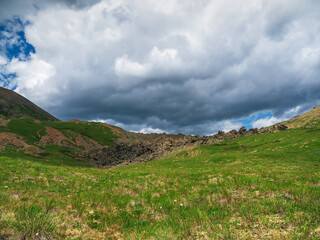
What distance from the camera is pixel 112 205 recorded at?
10.5 m

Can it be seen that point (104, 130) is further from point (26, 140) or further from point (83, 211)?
point (83, 211)

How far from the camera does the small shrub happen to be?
21.0 feet

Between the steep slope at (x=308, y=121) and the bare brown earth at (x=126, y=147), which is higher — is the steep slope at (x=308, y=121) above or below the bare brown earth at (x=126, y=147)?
above

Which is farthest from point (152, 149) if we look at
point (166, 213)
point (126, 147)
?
point (166, 213)

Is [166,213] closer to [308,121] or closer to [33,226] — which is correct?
[33,226]

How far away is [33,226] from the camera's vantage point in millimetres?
6523

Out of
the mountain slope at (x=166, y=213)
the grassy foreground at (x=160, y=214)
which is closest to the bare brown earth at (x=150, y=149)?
the mountain slope at (x=166, y=213)

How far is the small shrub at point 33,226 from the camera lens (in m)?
6.39

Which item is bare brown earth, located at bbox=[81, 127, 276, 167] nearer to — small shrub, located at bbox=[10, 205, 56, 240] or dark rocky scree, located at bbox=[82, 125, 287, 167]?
dark rocky scree, located at bbox=[82, 125, 287, 167]

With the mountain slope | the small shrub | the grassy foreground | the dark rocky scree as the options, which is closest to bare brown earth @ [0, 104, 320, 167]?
the dark rocky scree

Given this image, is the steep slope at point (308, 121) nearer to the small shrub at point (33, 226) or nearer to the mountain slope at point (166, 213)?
the mountain slope at point (166, 213)

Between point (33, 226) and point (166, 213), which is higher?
point (33, 226)

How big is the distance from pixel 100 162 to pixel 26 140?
117 ft

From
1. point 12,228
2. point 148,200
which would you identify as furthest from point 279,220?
point 12,228
